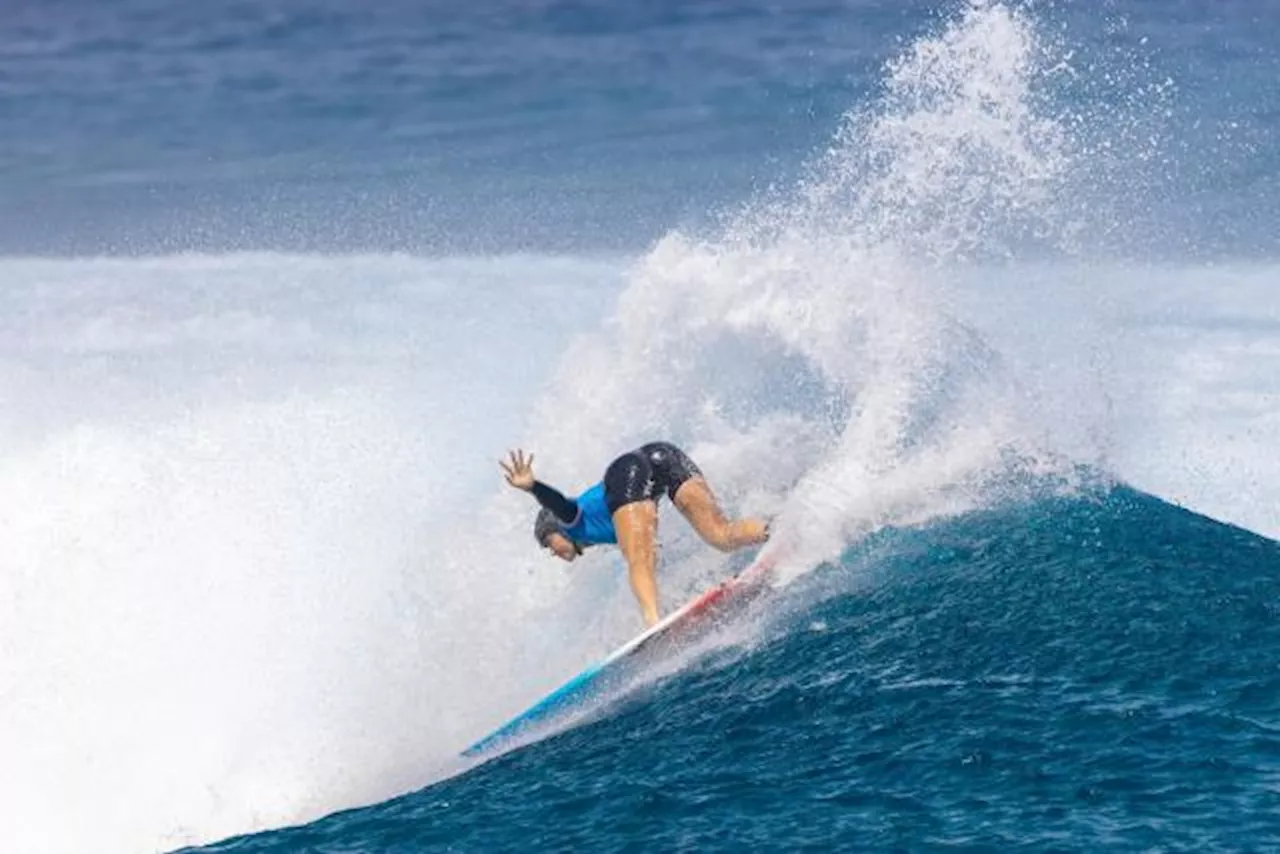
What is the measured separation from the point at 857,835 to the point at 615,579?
648cm

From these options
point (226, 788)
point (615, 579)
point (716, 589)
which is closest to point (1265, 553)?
point (716, 589)

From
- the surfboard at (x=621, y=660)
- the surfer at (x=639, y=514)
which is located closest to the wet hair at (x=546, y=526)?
the surfer at (x=639, y=514)

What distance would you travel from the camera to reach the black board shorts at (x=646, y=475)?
12.4 metres

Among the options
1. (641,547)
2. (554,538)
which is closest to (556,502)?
(554,538)

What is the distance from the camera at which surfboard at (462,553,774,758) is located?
440 inches

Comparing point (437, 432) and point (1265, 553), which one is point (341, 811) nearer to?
point (1265, 553)

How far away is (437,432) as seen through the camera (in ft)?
82.4

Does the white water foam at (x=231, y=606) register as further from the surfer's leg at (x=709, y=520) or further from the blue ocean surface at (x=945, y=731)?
the surfer's leg at (x=709, y=520)

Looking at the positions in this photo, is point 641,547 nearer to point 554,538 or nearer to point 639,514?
point 639,514

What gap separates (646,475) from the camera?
1248cm

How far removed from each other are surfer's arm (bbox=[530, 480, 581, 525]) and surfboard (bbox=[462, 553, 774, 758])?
1229mm

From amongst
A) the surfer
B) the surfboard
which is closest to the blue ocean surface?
the surfboard

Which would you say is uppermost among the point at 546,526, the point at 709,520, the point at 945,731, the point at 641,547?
the point at 546,526

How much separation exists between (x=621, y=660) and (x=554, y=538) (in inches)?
58.4
